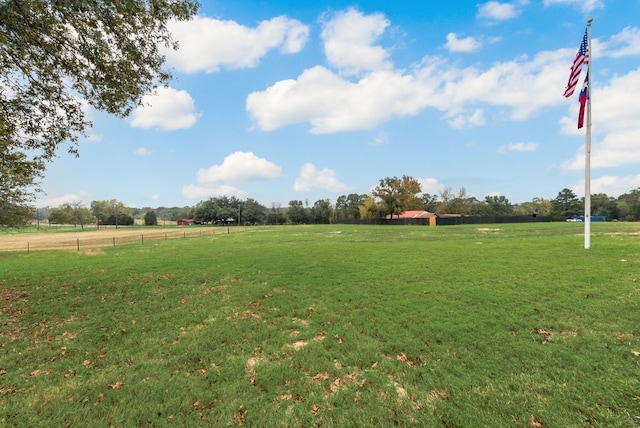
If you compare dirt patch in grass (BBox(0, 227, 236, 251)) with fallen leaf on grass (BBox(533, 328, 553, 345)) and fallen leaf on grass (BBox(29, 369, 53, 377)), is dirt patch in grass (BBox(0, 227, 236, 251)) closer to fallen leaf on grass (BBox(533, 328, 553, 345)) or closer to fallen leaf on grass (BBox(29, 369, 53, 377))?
fallen leaf on grass (BBox(29, 369, 53, 377))

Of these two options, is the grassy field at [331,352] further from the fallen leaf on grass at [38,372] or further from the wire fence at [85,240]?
the wire fence at [85,240]

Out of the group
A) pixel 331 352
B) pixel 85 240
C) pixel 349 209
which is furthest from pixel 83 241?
pixel 349 209

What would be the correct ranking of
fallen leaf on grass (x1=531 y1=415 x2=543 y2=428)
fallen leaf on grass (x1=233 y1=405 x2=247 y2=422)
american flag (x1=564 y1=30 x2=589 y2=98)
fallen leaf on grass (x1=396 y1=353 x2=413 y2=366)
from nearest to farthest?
fallen leaf on grass (x1=531 y1=415 x2=543 y2=428) → fallen leaf on grass (x1=233 y1=405 x2=247 y2=422) → fallen leaf on grass (x1=396 y1=353 x2=413 y2=366) → american flag (x1=564 y1=30 x2=589 y2=98)

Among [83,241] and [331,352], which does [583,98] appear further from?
[83,241]

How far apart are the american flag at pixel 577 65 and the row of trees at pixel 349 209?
54.8m

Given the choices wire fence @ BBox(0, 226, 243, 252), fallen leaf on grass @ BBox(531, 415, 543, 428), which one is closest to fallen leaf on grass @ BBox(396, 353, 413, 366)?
fallen leaf on grass @ BBox(531, 415, 543, 428)

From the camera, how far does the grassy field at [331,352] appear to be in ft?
12.0

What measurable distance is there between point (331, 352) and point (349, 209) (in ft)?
326

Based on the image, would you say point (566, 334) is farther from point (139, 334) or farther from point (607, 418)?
point (139, 334)

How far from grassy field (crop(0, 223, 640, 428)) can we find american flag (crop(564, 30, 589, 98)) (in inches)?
306

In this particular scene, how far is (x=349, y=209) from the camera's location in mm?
103750

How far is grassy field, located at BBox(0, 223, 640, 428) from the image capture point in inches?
143

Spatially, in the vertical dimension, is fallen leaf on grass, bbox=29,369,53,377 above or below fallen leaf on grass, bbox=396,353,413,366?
below

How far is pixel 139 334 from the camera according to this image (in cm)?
595
